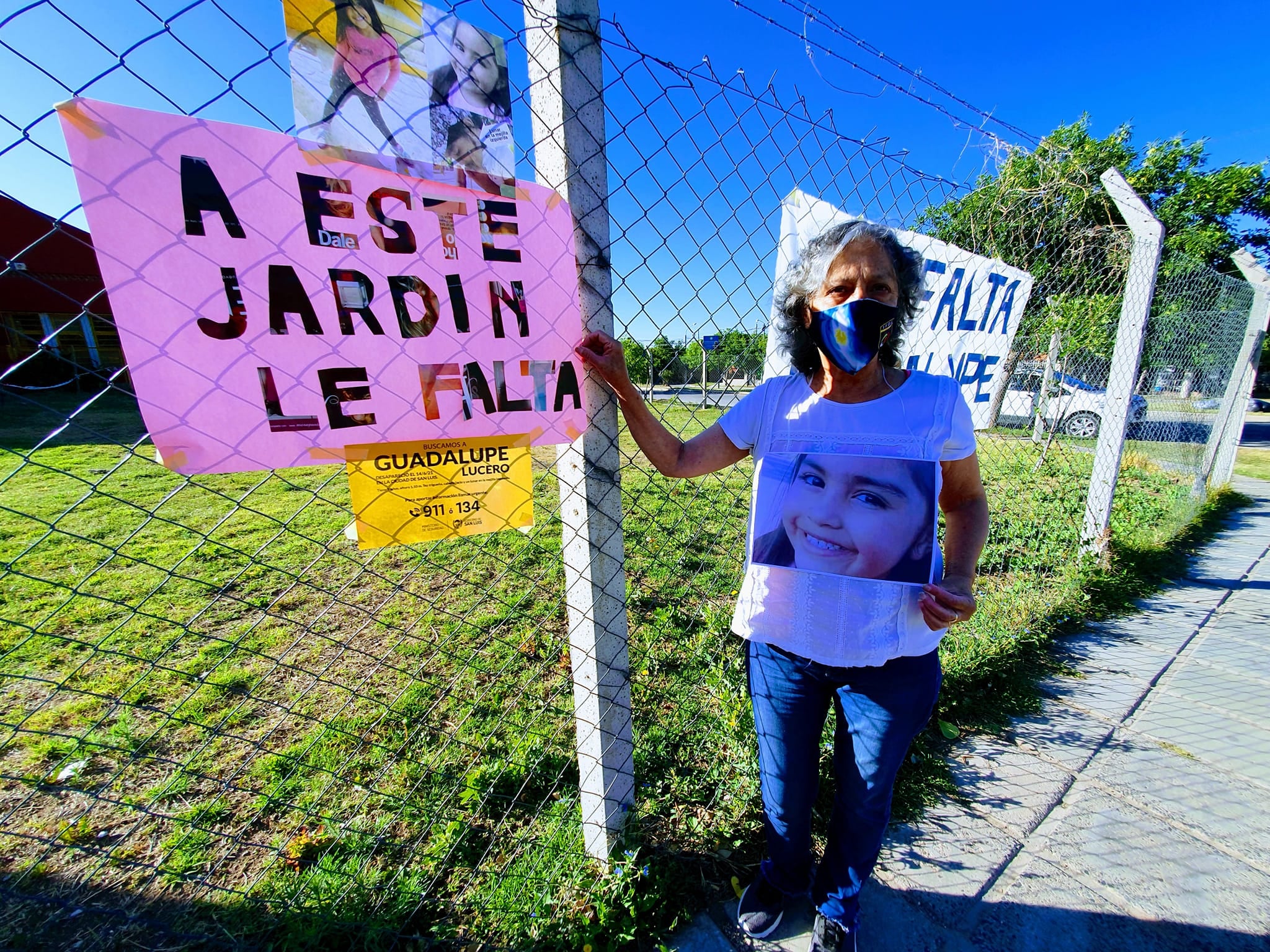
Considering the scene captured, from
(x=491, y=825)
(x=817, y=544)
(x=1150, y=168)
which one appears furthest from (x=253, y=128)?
(x=1150, y=168)

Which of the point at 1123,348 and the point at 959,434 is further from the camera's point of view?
the point at 1123,348

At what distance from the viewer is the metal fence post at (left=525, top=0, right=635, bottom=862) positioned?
129 cm

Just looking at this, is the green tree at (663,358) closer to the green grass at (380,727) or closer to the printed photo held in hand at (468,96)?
the green grass at (380,727)

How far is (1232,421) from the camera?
6.46 metres

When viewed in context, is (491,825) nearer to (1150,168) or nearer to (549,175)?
(549,175)

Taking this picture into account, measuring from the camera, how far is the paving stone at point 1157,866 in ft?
5.73

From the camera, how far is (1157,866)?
1900 millimetres

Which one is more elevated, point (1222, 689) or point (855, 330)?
point (855, 330)

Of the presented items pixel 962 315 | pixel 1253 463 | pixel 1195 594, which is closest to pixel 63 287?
pixel 962 315

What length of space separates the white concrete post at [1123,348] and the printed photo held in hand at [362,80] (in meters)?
4.41

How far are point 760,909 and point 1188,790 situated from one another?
1954 millimetres

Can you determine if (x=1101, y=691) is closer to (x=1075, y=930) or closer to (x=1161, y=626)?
(x=1161, y=626)

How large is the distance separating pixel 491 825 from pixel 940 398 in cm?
202

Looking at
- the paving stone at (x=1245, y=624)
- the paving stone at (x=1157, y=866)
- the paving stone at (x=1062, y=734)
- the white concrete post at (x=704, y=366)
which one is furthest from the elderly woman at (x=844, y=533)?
the paving stone at (x=1245, y=624)
